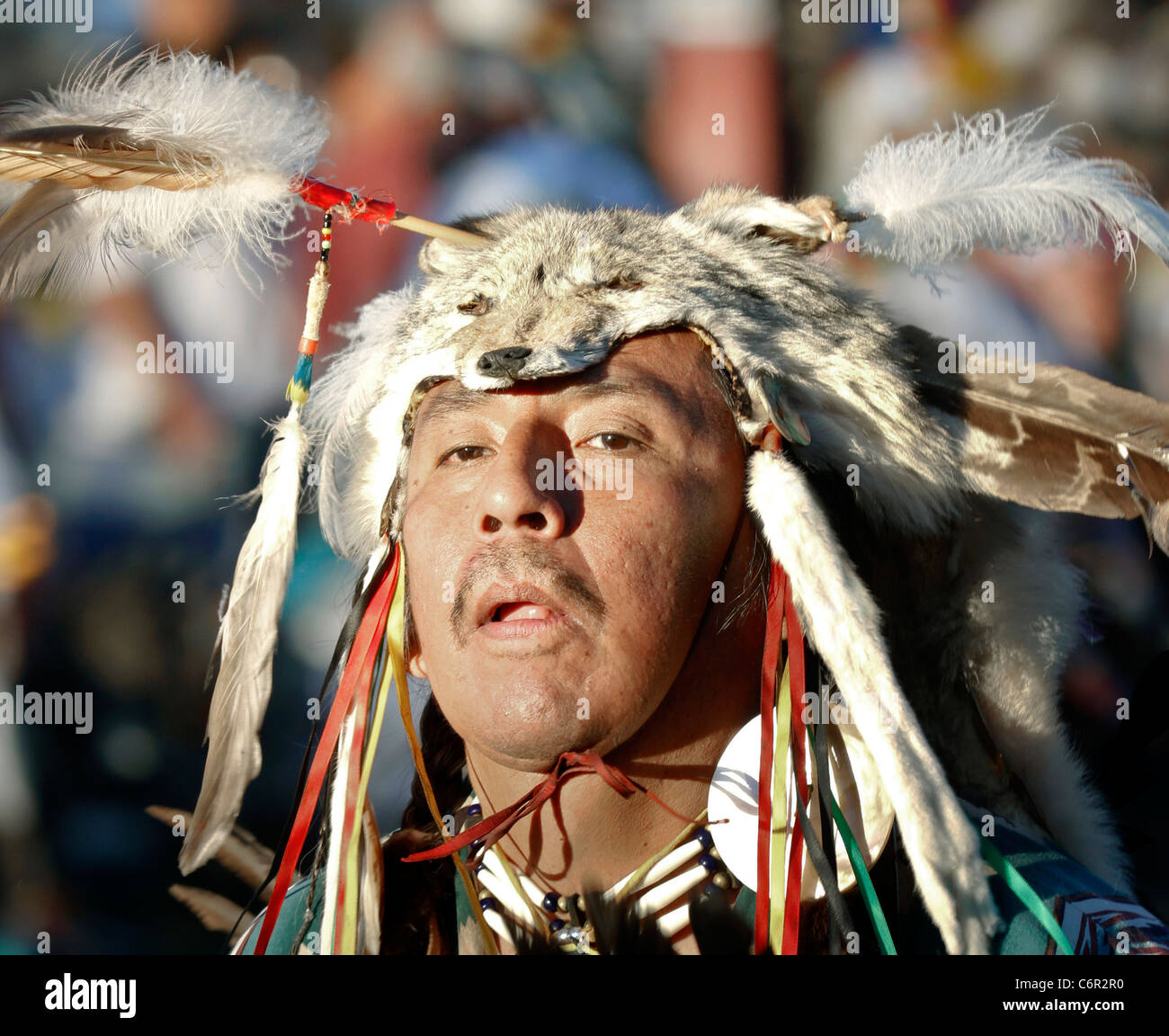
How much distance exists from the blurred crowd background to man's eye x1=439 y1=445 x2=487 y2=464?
5.01ft

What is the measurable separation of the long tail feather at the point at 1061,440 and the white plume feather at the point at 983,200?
25 centimetres

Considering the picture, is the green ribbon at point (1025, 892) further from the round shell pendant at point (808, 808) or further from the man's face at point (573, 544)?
the man's face at point (573, 544)

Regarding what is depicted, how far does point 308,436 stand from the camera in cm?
219

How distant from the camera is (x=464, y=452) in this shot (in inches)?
70.0

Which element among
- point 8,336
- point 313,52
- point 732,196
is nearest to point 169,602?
point 8,336

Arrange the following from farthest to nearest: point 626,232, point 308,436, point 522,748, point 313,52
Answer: point 313,52, point 308,436, point 626,232, point 522,748

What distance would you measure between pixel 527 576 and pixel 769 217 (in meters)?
0.87

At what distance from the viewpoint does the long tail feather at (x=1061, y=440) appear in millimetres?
1868

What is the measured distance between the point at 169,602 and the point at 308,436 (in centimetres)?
126

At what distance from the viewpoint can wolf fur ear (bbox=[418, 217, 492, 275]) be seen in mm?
2021

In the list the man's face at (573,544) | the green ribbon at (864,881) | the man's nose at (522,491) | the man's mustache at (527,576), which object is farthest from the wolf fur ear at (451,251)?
the green ribbon at (864,881)

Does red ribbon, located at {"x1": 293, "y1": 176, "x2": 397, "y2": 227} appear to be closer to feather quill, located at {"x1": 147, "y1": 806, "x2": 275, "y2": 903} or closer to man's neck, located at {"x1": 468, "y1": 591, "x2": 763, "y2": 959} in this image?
man's neck, located at {"x1": 468, "y1": 591, "x2": 763, "y2": 959}
